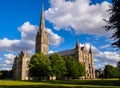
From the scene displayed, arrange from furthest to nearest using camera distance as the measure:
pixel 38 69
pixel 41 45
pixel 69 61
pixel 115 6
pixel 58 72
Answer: pixel 41 45 < pixel 69 61 < pixel 58 72 < pixel 38 69 < pixel 115 6

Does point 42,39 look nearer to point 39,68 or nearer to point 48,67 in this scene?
point 48,67

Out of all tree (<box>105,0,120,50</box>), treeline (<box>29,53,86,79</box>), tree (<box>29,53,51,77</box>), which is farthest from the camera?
treeline (<box>29,53,86,79</box>)

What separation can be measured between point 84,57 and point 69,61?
46.6 metres

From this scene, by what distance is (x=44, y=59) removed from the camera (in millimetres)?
92312

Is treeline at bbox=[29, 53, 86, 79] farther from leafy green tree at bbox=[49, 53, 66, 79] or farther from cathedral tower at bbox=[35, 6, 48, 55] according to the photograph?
cathedral tower at bbox=[35, 6, 48, 55]

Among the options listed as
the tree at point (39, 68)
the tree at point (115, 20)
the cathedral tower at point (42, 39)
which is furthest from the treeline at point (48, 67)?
the cathedral tower at point (42, 39)

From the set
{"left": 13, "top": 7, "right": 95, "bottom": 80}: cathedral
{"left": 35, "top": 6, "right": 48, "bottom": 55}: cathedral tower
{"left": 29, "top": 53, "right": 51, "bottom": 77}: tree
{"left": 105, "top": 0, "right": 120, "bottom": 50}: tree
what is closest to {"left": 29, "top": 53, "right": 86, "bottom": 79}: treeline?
{"left": 29, "top": 53, "right": 51, "bottom": 77}: tree

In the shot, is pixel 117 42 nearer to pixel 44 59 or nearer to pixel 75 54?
pixel 44 59

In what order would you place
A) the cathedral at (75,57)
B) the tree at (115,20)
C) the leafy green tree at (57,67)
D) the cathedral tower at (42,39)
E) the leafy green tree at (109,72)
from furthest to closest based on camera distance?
the cathedral tower at (42,39), the leafy green tree at (109,72), the cathedral at (75,57), the leafy green tree at (57,67), the tree at (115,20)

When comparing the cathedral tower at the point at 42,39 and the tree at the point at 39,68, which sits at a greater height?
the cathedral tower at the point at 42,39

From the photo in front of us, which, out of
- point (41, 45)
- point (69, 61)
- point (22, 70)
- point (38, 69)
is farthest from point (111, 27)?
point (41, 45)

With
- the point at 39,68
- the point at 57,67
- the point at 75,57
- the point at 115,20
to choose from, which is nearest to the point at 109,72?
the point at 75,57

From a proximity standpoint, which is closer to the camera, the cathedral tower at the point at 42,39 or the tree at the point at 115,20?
the tree at the point at 115,20

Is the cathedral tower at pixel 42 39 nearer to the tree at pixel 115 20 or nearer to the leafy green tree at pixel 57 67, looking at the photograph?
the leafy green tree at pixel 57 67
